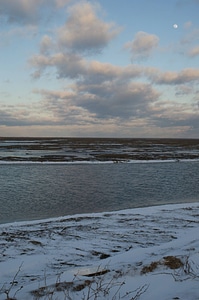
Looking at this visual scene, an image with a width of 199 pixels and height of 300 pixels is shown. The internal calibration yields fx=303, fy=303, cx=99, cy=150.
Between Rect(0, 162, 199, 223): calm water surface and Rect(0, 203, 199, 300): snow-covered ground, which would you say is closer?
Rect(0, 203, 199, 300): snow-covered ground

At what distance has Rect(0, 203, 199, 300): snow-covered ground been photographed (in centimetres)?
504

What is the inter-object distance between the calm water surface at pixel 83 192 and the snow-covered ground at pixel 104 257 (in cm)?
241

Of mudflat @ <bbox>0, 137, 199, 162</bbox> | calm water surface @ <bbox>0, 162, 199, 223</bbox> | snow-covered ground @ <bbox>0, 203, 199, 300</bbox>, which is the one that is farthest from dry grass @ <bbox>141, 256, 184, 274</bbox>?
mudflat @ <bbox>0, 137, 199, 162</bbox>

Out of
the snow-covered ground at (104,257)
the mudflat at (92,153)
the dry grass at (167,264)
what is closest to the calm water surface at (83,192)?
the snow-covered ground at (104,257)

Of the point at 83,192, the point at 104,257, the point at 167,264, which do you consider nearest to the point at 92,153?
the point at 83,192

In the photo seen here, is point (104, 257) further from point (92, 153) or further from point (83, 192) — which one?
point (92, 153)

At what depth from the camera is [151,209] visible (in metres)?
13.1

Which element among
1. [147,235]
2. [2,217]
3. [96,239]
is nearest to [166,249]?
[147,235]

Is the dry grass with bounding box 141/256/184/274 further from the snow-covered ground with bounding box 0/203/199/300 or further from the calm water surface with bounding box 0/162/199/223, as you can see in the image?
the calm water surface with bounding box 0/162/199/223

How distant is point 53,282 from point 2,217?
7.38 meters

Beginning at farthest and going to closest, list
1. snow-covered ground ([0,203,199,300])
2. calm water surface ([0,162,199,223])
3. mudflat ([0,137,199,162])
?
mudflat ([0,137,199,162]) < calm water surface ([0,162,199,223]) < snow-covered ground ([0,203,199,300])

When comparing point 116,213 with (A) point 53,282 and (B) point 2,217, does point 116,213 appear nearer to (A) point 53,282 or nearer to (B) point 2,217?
(B) point 2,217

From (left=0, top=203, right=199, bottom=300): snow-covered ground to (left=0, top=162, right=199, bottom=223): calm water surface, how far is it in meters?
2.41

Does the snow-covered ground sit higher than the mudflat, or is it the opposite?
the mudflat
